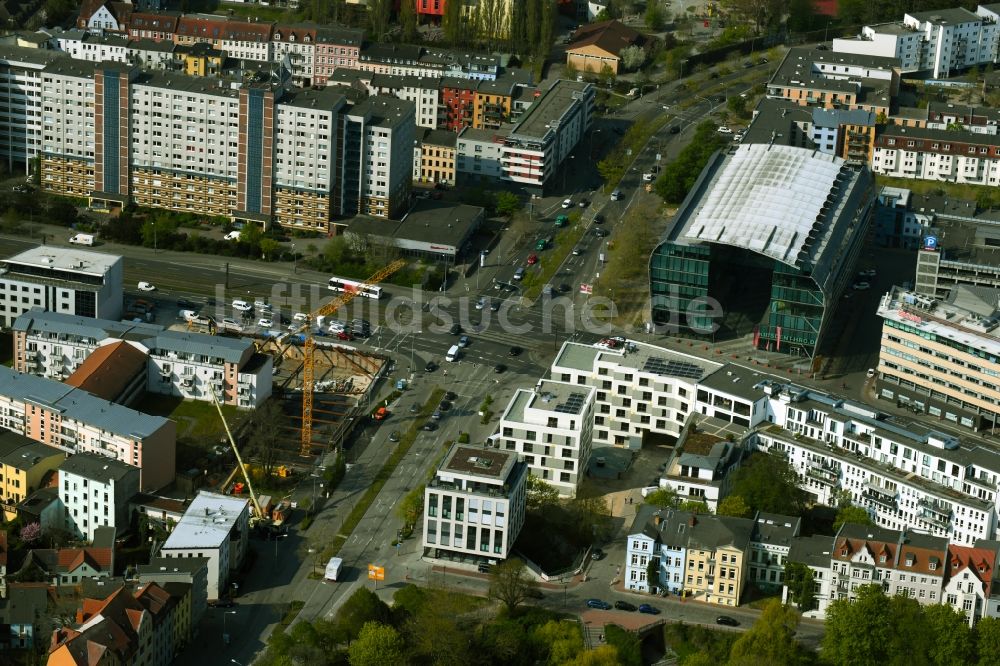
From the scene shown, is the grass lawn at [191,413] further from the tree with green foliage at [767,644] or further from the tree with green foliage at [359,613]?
the tree with green foliage at [767,644]

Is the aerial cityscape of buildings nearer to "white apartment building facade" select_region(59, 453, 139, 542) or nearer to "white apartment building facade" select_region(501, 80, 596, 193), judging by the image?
"white apartment building facade" select_region(59, 453, 139, 542)

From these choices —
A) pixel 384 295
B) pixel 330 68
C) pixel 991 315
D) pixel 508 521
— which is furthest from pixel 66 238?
pixel 991 315

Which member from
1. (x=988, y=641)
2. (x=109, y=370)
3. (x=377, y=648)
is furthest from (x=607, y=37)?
(x=377, y=648)

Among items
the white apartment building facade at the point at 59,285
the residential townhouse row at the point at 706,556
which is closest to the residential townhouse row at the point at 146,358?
the white apartment building facade at the point at 59,285

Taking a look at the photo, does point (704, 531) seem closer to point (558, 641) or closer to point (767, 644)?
point (767, 644)

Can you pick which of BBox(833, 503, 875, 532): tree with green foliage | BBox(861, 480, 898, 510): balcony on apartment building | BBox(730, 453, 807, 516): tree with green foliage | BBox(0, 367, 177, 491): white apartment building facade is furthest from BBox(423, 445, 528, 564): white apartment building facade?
BBox(861, 480, 898, 510): balcony on apartment building
